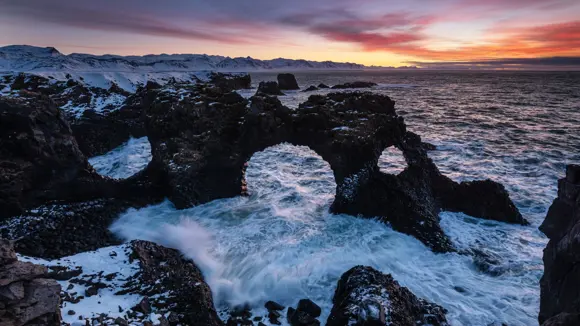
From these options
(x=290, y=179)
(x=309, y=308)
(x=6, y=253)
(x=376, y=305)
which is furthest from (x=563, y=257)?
(x=290, y=179)

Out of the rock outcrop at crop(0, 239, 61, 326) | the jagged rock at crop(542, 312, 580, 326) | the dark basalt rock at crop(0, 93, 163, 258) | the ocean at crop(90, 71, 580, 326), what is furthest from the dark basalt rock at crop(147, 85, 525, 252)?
the rock outcrop at crop(0, 239, 61, 326)

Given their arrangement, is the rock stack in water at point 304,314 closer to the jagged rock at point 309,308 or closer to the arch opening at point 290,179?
the jagged rock at point 309,308

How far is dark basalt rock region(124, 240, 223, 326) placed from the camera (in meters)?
10.0

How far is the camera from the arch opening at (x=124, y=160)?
1038 inches

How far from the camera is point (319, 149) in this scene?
20.2m

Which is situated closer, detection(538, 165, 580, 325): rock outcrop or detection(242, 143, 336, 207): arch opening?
detection(538, 165, 580, 325): rock outcrop

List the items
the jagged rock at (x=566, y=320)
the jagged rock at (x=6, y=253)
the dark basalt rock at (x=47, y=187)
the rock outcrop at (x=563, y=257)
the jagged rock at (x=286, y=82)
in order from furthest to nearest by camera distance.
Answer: the jagged rock at (x=286, y=82)
the dark basalt rock at (x=47, y=187)
the rock outcrop at (x=563, y=257)
the jagged rock at (x=6, y=253)
the jagged rock at (x=566, y=320)

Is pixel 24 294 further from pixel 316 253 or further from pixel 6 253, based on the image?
pixel 316 253

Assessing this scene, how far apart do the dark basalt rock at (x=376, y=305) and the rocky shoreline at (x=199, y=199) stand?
0.15 ft

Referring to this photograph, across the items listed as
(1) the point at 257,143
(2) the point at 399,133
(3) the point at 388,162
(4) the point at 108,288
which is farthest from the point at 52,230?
(3) the point at 388,162

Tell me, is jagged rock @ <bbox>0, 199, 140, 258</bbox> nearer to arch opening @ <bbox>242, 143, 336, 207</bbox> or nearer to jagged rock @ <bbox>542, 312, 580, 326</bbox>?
arch opening @ <bbox>242, 143, 336, 207</bbox>

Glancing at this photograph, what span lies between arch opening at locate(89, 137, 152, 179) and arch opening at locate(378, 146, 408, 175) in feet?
67.3

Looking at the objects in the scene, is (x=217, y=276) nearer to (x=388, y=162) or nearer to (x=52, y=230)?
(x=52, y=230)

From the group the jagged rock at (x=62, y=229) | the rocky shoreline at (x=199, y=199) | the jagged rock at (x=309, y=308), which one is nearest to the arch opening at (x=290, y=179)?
the rocky shoreline at (x=199, y=199)
